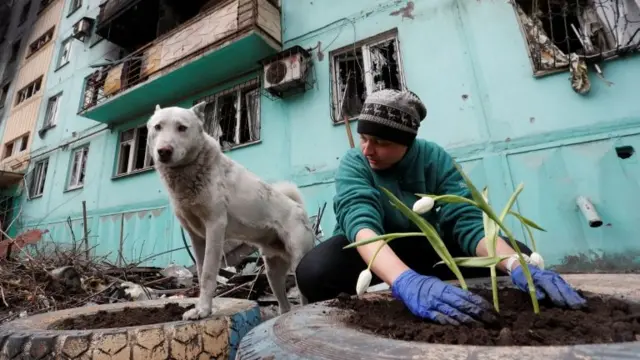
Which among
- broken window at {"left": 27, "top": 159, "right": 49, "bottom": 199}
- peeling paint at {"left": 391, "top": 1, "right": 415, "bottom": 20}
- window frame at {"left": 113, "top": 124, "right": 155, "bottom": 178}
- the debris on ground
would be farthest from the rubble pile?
broken window at {"left": 27, "top": 159, "right": 49, "bottom": 199}

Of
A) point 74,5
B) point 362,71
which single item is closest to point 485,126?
point 362,71

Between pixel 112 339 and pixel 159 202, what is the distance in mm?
7359

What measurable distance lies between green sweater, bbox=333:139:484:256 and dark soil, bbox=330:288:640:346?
0.45 m

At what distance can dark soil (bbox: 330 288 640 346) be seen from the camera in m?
0.63

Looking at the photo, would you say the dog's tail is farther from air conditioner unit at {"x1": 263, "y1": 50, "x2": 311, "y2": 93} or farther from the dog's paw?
air conditioner unit at {"x1": 263, "y1": 50, "x2": 311, "y2": 93}

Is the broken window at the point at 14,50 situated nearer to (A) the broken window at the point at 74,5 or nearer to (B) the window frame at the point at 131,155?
(A) the broken window at the point at 74,5

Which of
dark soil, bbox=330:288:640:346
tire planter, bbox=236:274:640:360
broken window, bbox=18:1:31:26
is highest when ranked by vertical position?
broken window, bbox=18:1:31:26

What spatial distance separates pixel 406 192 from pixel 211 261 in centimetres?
130

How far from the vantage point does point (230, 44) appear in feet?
21.9

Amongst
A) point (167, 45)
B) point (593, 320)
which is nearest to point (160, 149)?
point (593, 320)

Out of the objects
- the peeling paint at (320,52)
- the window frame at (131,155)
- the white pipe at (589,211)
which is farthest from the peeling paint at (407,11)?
the window frame at (131,155)

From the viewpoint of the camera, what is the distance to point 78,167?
1058 centimetres

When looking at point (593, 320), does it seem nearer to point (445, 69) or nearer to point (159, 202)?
point (445, 69)

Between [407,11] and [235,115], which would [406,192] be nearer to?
[407,11]
